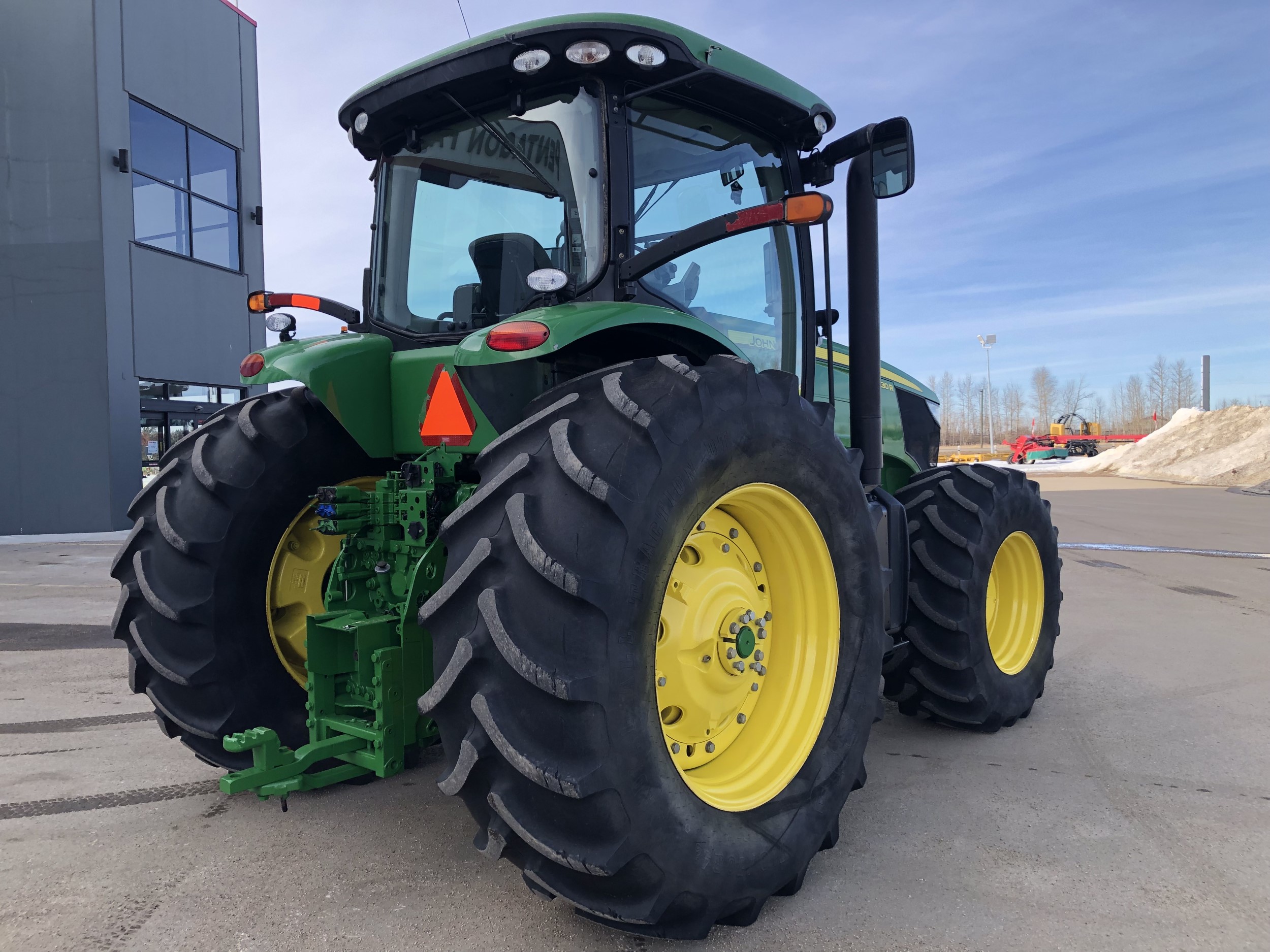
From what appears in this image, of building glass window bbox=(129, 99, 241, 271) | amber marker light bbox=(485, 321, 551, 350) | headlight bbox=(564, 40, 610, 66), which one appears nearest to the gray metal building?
building glass window bbox=(129, 99, 241, 271)

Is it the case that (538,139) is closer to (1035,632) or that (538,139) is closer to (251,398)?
(251,398)

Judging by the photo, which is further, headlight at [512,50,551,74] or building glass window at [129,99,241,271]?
building glass window at [129,99,241,271]

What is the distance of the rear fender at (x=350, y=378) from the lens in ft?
9.32

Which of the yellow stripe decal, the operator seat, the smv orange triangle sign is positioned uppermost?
the operator seat

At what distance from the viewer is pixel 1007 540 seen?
13.9 feet

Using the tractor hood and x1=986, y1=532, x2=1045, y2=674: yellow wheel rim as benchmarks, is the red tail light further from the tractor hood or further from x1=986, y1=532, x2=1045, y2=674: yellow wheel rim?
x1=986, y1=532, x2=1045, y2=674: yellow wheel rim

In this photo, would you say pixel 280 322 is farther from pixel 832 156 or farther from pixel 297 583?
pixel 832 156

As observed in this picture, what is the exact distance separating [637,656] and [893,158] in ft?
7.94

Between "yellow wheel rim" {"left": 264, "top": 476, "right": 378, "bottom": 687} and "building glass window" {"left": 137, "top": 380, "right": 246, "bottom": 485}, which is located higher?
"building glass window" {"left": 137, "top": 380, "right": 246, "bottom": 485}

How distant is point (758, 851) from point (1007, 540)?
259cm

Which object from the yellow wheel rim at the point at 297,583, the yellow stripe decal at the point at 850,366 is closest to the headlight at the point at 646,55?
the yellow stripe decal at the point at 850,366

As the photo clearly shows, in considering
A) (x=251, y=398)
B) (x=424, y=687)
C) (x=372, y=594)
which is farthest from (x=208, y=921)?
(x=251, y=398)

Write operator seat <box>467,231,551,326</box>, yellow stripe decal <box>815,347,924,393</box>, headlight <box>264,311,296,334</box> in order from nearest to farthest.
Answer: operator seat <box>467,231,551,326</box> → headlight <box>264,311,296,334</box> → yellow stripe decal <box>815,347,924,393</box>

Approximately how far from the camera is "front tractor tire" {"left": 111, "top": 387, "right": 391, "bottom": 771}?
9.54 ft
